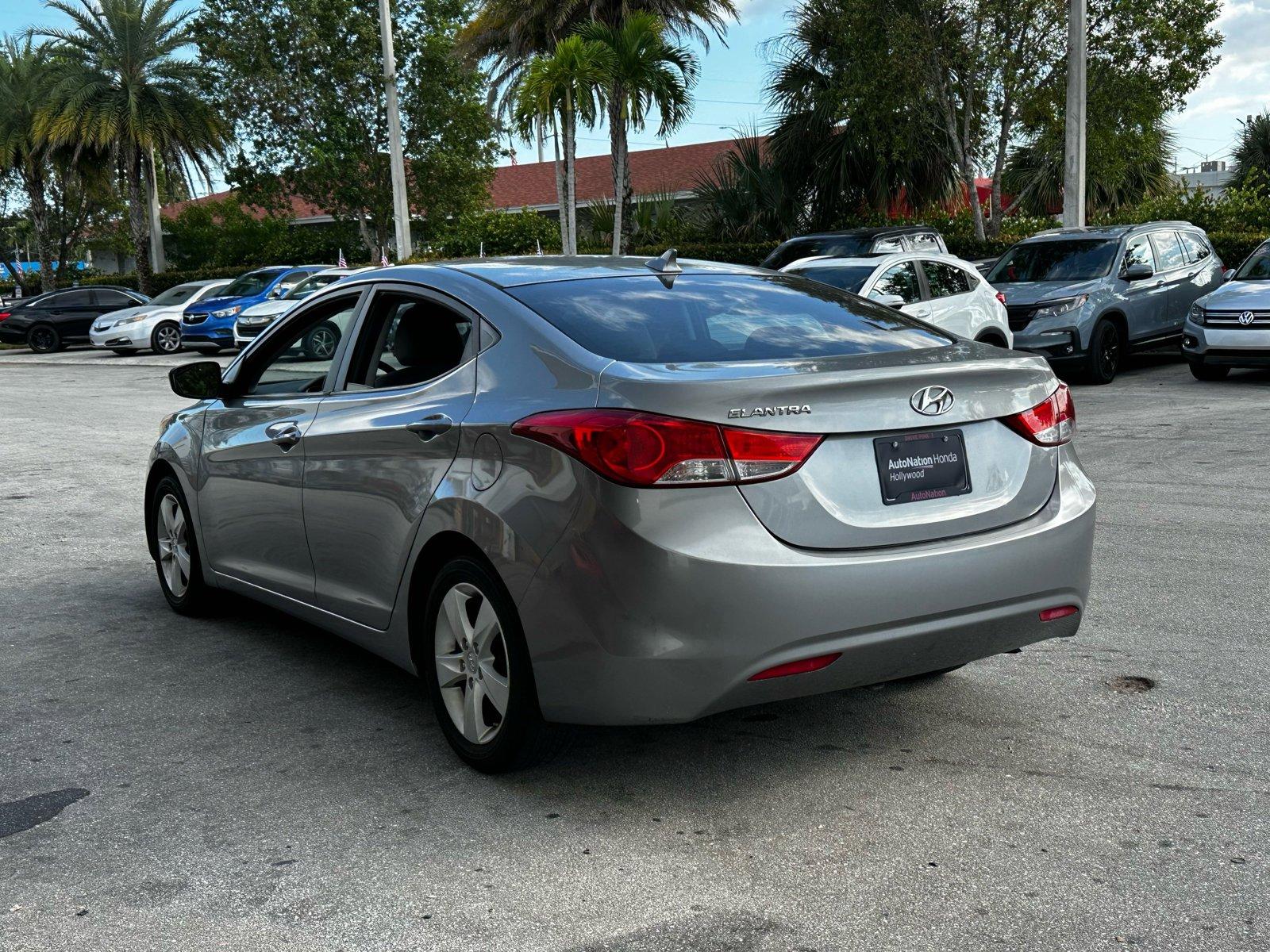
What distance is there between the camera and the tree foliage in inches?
1506

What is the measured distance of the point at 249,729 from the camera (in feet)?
15.7

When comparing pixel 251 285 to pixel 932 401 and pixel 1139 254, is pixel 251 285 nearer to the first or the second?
pixel 1139 254

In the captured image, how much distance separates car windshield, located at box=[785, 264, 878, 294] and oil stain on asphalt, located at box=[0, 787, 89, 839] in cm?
1007

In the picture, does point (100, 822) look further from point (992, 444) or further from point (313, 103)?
point (313, 103)

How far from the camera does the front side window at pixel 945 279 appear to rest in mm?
13828

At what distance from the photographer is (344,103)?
39.2 meters

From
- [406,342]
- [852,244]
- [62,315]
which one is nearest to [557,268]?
[406,342]

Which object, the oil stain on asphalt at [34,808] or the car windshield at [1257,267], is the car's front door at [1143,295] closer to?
the car windshield at [1257,267]

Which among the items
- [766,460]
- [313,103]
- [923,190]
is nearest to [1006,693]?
[766,460]

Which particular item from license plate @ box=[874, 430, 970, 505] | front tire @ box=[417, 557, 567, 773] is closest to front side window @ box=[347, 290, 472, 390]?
front tire @ box=[417, 557, 567, 773]

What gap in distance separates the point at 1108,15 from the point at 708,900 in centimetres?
2288

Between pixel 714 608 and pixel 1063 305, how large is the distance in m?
12.9

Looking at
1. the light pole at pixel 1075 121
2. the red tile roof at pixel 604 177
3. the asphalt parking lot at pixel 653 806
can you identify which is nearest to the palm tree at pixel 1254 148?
the red tile roof at pixel 604 177

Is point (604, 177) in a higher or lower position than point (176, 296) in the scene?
higher
